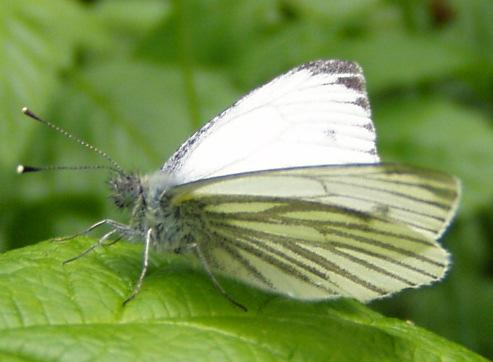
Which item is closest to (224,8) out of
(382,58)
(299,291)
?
(382,58)

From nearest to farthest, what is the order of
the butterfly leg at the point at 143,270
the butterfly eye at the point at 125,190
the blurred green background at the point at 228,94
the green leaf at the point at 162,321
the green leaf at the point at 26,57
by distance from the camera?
the green leaf at the point at 162,321 → the butterfly leg at the point at 143,270 → the butterfly eye at the point at 125,190 → the green leaf at the point at 26,57 → the blurred green background at the point at 228,94

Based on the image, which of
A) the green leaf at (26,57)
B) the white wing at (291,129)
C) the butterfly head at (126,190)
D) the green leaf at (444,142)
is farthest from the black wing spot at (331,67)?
the green leaf at (444,142)

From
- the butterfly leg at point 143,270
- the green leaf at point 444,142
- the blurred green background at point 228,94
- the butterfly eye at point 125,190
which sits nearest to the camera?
the butterfly leg at point 143,270

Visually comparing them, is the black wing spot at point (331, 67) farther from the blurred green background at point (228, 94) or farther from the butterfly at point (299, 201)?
the blurred green background at point (228, 94)

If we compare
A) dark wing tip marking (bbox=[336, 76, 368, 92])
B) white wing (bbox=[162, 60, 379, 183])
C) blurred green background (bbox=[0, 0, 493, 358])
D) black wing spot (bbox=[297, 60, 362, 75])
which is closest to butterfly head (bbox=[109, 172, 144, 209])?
white wing (bbox=[162, 60, 379, 183])

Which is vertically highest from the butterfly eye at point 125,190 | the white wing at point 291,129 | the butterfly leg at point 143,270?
the white wing at point 291,129

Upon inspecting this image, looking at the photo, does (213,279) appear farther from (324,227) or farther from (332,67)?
(332,67)

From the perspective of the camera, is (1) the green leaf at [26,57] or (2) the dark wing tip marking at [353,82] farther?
(1) the green leaf at [26,57]
